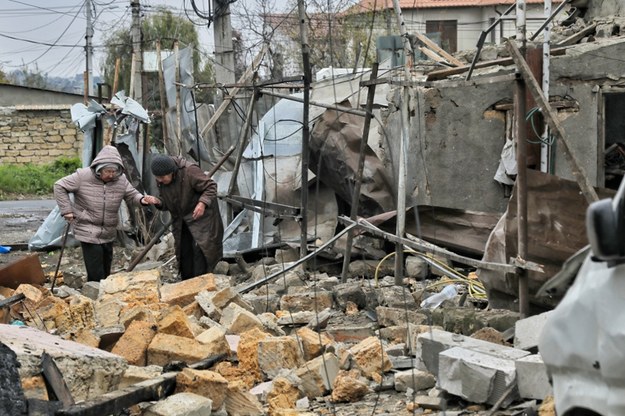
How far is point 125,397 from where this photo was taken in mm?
5188

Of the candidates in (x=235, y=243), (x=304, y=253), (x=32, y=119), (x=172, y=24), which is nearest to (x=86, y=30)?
(x=32, y=119)

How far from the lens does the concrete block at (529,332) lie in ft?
19.0

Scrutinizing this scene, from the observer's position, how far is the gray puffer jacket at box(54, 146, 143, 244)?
32.1 feet

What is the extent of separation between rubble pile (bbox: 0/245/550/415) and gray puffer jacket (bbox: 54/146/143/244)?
2.02 feet

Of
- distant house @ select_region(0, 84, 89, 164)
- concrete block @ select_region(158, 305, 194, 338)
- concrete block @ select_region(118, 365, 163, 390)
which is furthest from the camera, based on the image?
distant house @ select_region(0, 84, 89, 164)

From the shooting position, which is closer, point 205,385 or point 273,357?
point 205,385

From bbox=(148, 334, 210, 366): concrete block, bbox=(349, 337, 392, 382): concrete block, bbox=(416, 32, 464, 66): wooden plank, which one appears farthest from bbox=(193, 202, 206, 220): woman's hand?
bbox=(416, 32, 464, 66): wooden plank

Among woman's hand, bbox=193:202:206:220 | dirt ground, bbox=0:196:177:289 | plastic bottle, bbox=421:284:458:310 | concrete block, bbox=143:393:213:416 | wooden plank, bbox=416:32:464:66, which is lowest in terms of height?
dirt ground, bbox=0:196:177:289

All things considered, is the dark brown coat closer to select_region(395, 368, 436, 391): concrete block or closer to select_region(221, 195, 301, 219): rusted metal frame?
select_region(221, 195, 301, 219): rusted metal frame

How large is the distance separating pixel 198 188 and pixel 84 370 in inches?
193

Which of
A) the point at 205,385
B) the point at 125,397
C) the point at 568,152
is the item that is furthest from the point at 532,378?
the point at 125,397

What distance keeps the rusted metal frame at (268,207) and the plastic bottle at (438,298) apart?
279cm

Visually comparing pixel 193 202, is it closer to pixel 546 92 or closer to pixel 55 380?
pixel 546 92

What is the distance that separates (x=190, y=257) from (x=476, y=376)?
220 inches
